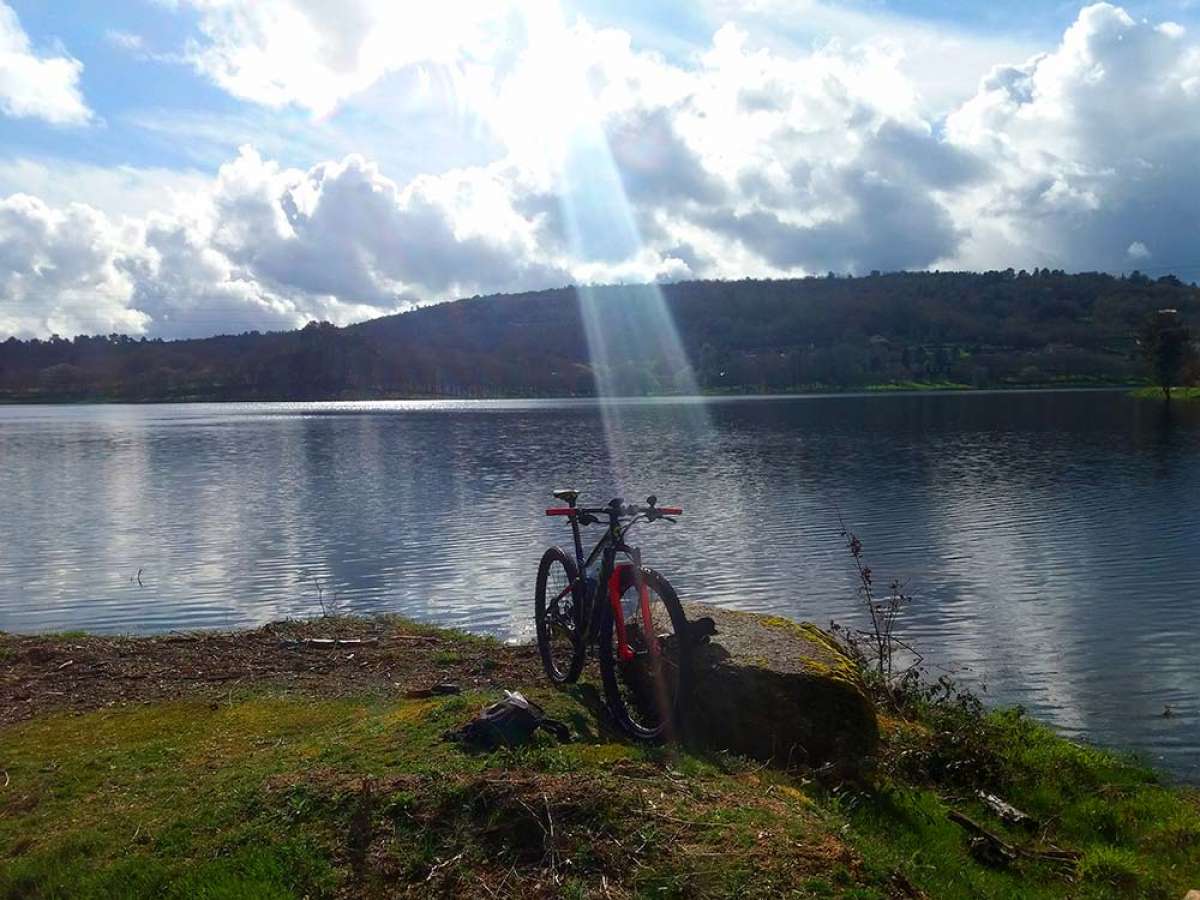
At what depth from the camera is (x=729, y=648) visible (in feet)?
29.5

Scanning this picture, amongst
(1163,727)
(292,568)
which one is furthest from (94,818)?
(292,568)

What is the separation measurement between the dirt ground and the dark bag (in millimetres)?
2677

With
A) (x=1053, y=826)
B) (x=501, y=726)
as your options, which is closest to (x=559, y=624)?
(x=501, y=726)

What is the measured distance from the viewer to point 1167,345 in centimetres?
11094

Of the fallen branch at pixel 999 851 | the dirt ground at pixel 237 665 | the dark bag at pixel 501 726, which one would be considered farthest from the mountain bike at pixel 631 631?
the fallen branch at pixel 999 851

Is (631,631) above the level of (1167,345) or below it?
below

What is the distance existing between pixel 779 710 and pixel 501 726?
8.41ft

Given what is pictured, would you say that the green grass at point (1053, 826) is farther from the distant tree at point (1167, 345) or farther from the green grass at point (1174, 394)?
the green grass at point (1174, 394)

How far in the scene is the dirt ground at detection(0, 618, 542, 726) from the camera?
10.2 metres

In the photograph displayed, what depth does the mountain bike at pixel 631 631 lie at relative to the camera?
827 cm

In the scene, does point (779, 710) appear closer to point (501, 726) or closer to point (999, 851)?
point (999, 851)

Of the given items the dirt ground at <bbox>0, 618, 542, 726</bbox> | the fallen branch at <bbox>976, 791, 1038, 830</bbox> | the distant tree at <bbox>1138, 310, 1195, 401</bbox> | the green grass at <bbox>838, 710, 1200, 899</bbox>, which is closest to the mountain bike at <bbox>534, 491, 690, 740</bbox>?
the dirt ground at <bbox>0, 618, 542, 726</bbox>

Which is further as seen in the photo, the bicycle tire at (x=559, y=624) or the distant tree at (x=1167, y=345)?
the distant tree at (x=1167, y=345)

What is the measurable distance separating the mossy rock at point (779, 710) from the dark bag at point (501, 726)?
5.59 feet
